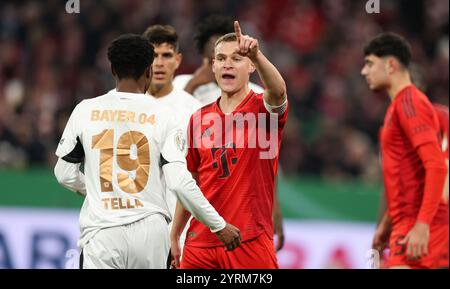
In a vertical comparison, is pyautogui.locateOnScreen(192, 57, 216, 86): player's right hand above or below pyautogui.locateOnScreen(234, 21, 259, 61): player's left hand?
below

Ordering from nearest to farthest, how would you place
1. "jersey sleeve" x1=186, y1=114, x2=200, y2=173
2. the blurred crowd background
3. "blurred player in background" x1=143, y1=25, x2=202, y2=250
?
1. "jersey sleeve" x1=186, y1=114, x2=200, y2=173
2. "blurred player in background" x1=143, y1=25, x2=202, y2=250
3. the blurred crowd background

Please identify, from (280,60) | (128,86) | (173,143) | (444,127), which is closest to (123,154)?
(173,143)

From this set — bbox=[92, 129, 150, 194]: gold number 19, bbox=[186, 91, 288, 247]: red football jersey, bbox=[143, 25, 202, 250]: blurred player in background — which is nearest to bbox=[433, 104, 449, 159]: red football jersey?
bbox=[143, 25, 202, 250]: blurred player in background

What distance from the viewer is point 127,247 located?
6.05 metres

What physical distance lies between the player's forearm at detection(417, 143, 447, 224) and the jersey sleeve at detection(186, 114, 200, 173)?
63.2 inches

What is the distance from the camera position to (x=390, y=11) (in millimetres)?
16719

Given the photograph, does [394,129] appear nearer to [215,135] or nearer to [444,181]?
[444,181]

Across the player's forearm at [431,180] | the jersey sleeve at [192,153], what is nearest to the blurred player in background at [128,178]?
the jersey sleeve at [192,153]

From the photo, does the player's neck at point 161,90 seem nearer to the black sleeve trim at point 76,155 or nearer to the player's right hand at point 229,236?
the black sleeve trim at point 76,155

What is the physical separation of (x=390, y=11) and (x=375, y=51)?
9106 millimetres

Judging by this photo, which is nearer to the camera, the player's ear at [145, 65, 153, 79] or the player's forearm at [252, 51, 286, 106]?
the player's forearm at [252, 51, 286, 106]

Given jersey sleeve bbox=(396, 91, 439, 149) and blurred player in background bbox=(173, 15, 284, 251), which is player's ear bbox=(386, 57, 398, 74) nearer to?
jersey sleeve bbox=(396, 91, 439, 149)

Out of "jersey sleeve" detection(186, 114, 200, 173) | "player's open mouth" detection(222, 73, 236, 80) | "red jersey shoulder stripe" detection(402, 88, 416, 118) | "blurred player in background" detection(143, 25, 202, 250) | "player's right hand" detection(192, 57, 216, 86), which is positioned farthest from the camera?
"player's right hand" detection(192, 57, 216, 86)

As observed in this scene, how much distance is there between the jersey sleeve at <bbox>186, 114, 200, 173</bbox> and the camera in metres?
6.66
